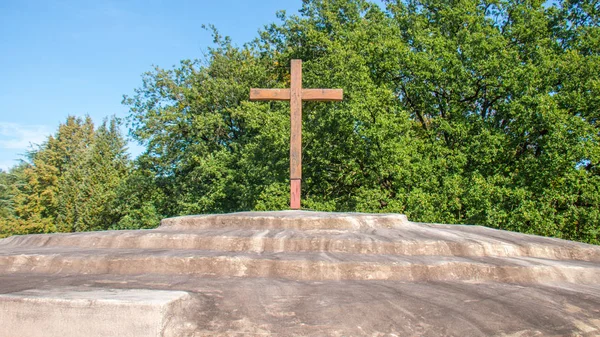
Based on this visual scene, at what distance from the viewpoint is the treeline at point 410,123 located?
13.8 metres

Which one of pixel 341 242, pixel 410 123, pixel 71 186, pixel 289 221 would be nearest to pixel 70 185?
pixel 71 186

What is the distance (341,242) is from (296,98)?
389 centimetres

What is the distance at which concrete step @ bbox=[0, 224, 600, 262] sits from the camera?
530 centimetres

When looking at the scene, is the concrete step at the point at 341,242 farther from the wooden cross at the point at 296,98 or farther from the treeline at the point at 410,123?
the treeline at the point at 410,123

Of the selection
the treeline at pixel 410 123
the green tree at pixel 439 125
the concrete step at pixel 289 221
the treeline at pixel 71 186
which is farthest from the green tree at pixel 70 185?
the concrete step at pixel 289 221

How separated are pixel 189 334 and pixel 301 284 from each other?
4.20 feet

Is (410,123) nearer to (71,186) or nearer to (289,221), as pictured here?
(289,221)

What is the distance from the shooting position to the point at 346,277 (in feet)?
14.8

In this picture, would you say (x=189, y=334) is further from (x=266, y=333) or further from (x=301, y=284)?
(x=301, y=284)

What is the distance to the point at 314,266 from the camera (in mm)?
4535

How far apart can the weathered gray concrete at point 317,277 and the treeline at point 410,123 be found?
26.5 feet

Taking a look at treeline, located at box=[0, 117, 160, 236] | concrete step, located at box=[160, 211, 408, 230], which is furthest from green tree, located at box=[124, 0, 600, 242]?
treeline, located at box=[0, 117, 160, 236]

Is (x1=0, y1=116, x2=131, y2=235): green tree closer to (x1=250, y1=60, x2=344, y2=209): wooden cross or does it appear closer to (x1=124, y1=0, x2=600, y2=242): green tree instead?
(x1=124, y1=0, x2=600, y2=242): green tree

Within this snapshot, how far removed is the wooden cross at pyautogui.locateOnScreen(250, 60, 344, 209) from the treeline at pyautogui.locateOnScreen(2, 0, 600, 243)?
20.4 ft
